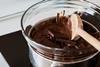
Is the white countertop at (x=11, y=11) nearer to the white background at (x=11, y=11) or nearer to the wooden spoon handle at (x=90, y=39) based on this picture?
the white background at (x=11, y=11)

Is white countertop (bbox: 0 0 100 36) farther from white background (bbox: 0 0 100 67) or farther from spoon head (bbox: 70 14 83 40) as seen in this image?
spoon head (bbox: 70 14 83 40)

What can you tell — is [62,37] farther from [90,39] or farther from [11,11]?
[11,11]

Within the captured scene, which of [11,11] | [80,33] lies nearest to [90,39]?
[80,33]

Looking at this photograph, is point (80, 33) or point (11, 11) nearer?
point (80, 33)

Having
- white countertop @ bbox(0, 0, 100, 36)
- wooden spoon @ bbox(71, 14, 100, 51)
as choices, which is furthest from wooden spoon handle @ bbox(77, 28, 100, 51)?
white countertop @ bbox(0, 0, 100, 36)

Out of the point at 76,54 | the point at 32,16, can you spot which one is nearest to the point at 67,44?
the point at 76,54

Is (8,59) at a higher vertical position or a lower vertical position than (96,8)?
lower

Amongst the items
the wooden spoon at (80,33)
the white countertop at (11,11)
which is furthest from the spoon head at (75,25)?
the white countertop at (11,11)

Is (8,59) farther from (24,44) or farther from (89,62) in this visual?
(89,62)

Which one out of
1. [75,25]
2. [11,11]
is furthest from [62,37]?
[11,11]
